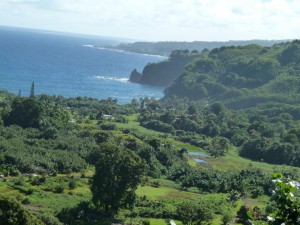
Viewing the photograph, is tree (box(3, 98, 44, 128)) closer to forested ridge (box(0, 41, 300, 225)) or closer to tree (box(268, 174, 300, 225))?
forested ridge (box(0, 41, 300, 225))

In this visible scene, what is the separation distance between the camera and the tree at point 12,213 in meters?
26.7

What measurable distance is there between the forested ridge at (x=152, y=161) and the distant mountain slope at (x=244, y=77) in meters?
0.77

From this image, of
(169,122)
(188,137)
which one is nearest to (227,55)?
(169,122)

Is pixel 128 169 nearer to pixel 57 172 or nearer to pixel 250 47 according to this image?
pixel 57 172

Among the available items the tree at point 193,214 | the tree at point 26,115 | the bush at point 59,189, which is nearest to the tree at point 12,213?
the tree at point 193,214

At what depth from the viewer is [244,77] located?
153m

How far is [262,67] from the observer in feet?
495

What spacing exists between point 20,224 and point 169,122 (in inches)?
2869

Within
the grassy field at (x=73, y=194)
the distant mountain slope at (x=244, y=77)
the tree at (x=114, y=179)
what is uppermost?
the distant mountain slope at (x=244, y=77)

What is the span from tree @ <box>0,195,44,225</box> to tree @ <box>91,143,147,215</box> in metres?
13.5

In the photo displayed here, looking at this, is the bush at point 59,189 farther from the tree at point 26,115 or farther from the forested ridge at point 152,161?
the tree at point 26,115

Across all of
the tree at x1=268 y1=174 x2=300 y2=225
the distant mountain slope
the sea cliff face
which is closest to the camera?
the tree at x1=268 y1=174 x2=300 y2=225

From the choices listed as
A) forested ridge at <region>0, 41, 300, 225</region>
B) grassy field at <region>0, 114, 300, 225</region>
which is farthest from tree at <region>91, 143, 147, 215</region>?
grassy field at <region>0, 114, 300, 225</region>

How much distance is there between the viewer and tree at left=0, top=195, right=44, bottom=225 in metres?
26.7
